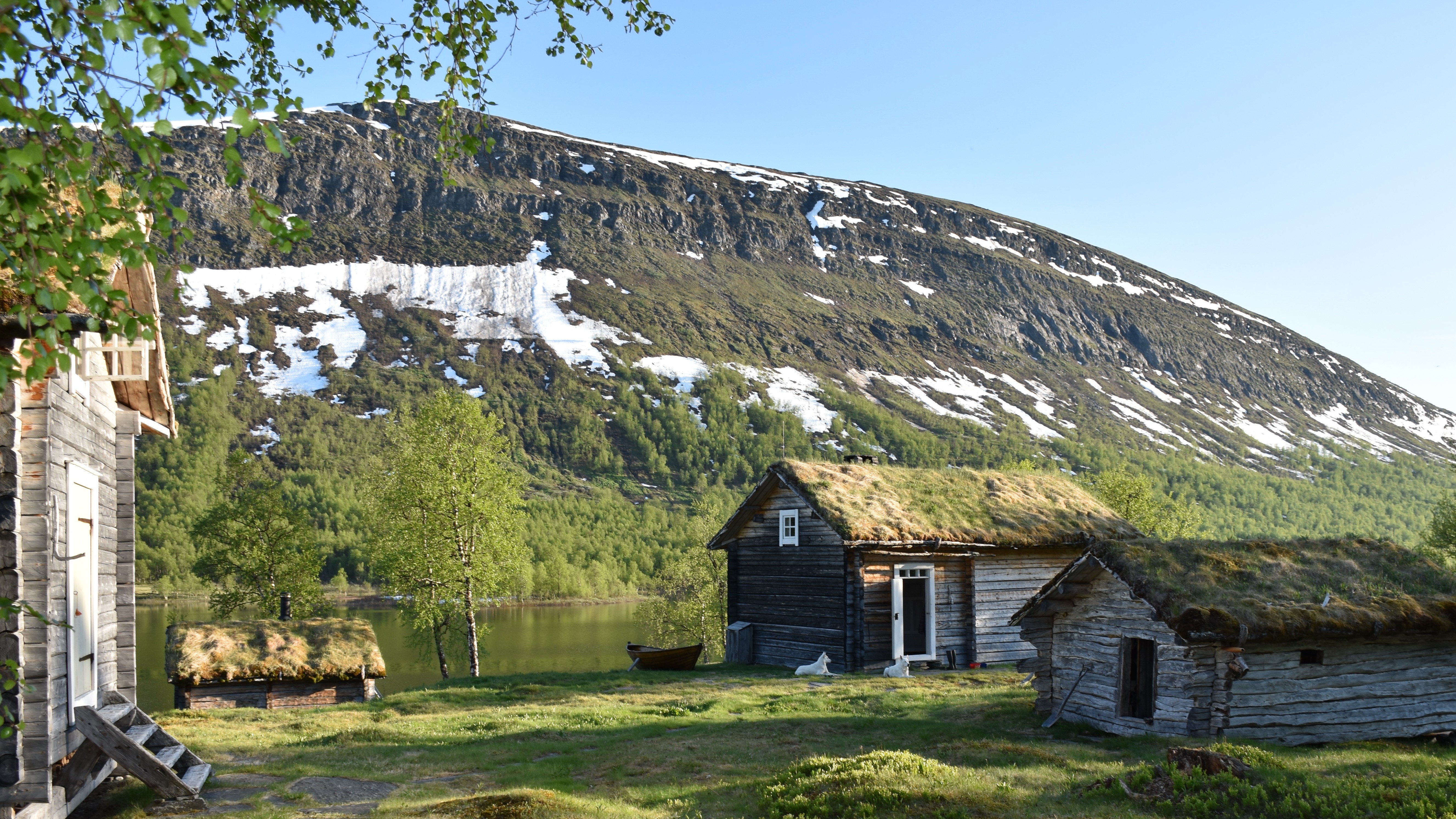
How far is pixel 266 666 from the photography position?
26.0 m

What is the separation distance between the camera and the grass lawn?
10.7m

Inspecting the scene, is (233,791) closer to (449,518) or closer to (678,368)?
(449,518)

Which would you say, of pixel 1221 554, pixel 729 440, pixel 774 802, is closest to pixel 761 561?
pixel 1221 554

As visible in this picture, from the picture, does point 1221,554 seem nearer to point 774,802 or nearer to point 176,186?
point 774,802

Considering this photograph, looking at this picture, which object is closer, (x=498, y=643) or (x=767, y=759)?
(x=767, y=759)

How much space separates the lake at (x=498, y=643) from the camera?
48281 millimetres

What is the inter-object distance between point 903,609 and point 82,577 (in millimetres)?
20595

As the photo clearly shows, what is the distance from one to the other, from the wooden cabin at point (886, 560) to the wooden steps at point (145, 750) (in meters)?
16.5

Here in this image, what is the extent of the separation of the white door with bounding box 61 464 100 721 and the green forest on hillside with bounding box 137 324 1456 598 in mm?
96501

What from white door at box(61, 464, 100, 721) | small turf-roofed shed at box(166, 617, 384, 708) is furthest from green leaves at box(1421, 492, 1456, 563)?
white door at box(61, 464, 100, 721)

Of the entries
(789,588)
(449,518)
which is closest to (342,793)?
(789,588)

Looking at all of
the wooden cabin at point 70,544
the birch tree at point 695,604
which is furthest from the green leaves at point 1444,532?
the wooden cabin at point 70,544

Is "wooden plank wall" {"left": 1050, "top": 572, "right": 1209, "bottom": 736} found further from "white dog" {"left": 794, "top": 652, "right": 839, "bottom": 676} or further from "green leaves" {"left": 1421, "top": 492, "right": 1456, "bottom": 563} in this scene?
"green leaves" {"left": 1421, "top": 492, "right": 1456, "bottom": 563}

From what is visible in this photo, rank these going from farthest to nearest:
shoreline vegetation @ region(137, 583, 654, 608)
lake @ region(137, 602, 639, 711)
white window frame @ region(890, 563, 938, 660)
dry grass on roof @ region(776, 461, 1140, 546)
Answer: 1. shoreline vegetation @ region(137, 583, 654, 608)
2. lake @ region(137, 602, 639, 711)
3. dry grass on roof @ region(776, 461, 1140, 546)
4. white window frame @ region(890, 563, 938, 660)
